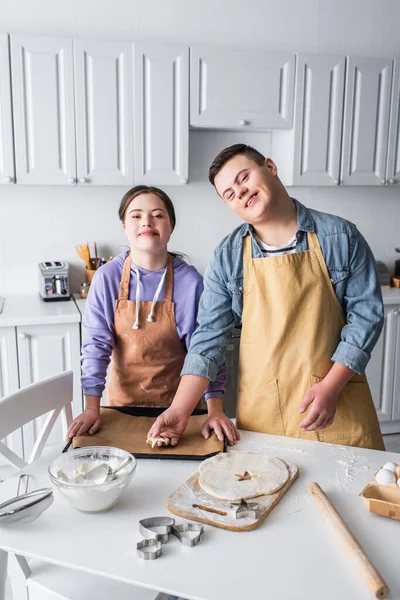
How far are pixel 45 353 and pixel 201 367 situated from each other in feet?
5.07

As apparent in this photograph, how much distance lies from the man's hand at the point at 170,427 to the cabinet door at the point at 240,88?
2.00 metres

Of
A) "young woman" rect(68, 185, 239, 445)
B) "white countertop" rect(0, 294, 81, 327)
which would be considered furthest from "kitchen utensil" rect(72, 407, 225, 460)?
"white countertop" rect(0, 294, 81, 327)

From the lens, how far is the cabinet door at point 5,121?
110 inches

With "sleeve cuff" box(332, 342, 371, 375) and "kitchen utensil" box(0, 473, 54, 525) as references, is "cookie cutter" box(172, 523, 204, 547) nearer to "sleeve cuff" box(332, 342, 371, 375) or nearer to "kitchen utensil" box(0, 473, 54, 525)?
"kitchen utensil" box(0, 473, 54, 525)

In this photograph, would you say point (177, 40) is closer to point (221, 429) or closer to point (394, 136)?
point (394, 136)

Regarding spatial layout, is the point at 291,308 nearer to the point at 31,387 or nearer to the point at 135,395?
the point at 135,395

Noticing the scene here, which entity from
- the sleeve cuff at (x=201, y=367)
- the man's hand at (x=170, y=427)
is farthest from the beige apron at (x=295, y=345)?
the man's hand at (x=170, y=427)

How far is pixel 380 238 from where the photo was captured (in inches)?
153

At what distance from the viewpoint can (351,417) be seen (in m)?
1.57

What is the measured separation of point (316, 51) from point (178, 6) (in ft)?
2.80

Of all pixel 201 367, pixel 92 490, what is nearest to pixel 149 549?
pixel 92 490

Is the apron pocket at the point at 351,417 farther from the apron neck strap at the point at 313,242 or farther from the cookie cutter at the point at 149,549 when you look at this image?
the cookie cutter at the point at 149,549

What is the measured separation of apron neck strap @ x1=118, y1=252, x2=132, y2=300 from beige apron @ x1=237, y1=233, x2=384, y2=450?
40cm

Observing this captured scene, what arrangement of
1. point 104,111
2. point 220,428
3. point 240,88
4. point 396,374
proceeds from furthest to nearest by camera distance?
point 396,374
point 240,88
point 104,111
point 220,428
